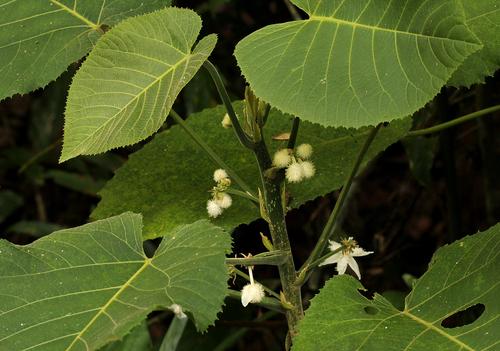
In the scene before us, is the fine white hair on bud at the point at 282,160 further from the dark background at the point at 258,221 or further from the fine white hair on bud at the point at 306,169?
the dark background at the point at 258,221

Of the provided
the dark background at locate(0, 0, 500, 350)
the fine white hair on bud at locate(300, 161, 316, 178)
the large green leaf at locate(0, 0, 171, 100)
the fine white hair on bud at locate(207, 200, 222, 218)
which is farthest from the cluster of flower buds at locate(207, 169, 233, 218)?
the dark background at locate(0, 0, 500, 350)

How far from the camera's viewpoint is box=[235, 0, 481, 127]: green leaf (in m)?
0.41

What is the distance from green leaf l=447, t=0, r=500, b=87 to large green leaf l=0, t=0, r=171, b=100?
1.68 feet

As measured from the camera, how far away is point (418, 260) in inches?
60.2

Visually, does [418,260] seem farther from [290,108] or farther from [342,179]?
[290,108]

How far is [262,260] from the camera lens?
507mm

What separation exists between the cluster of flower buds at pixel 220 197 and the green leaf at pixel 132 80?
17 centimetres

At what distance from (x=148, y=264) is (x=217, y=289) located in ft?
0.40

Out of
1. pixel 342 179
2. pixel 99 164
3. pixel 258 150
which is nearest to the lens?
pixel 258 150

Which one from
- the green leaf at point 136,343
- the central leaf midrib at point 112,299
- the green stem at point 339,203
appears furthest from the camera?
the green leaf at point 136,343

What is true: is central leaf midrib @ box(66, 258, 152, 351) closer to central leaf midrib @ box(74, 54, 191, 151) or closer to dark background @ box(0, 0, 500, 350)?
central leaf midrib @ box(74, 54, 191, 151)

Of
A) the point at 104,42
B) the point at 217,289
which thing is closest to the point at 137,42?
the point at 104,42

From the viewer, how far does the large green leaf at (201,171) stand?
27.3 inches

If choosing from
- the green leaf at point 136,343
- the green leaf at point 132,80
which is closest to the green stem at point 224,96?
the green leaf at point 132,80
